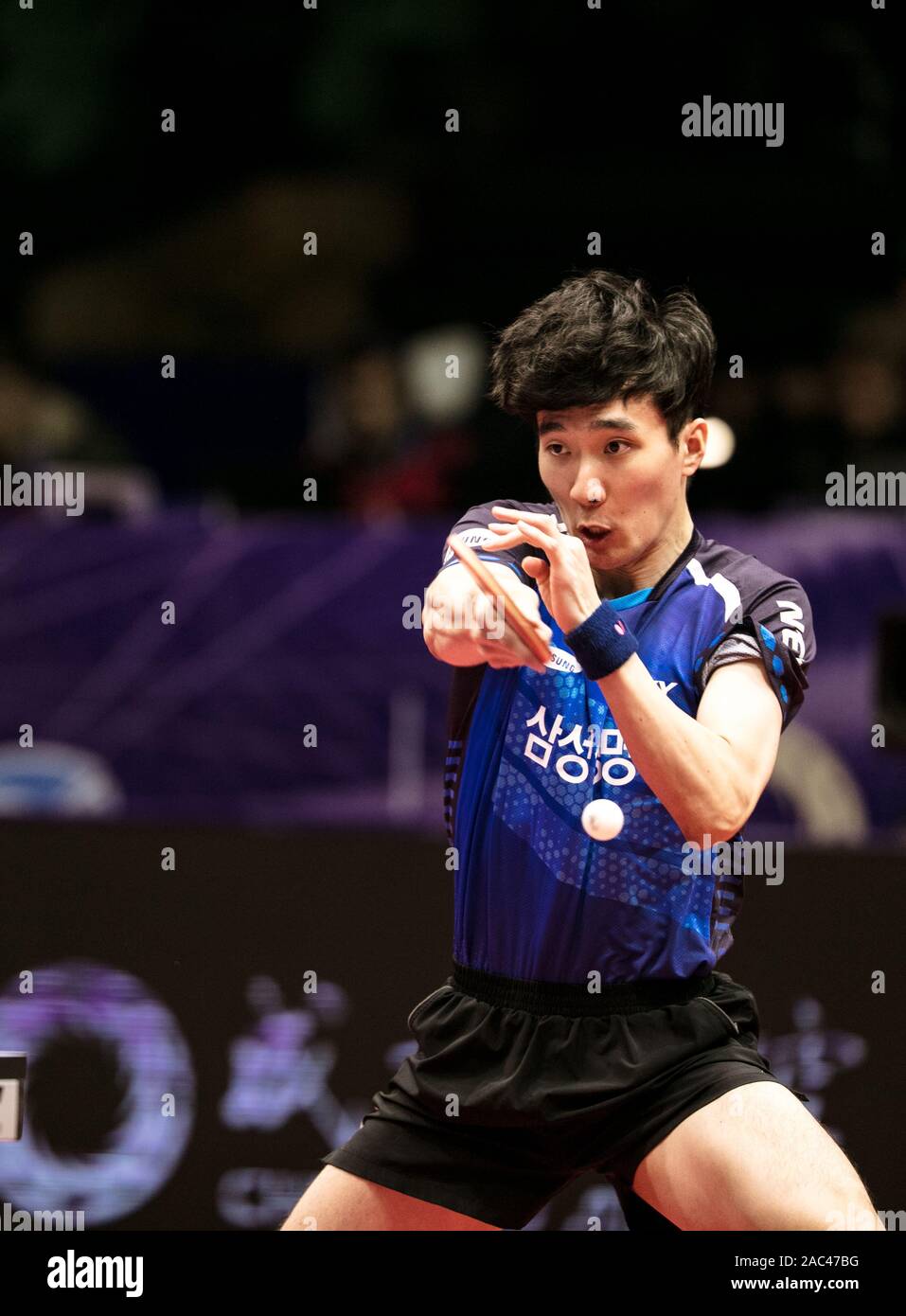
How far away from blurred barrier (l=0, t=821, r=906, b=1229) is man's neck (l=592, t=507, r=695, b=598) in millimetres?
1877

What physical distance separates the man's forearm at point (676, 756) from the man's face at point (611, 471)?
357mm

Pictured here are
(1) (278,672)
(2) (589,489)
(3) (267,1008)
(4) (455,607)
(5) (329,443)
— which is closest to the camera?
(4) (455,607)

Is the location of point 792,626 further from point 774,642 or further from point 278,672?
point 278,672

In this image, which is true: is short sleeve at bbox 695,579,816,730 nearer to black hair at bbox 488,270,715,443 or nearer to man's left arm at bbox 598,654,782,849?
man's left arm at bbox 598,654,782,849

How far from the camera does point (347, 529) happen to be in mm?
6523

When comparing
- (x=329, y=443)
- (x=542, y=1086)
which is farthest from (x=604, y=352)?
(x=329, y=443)

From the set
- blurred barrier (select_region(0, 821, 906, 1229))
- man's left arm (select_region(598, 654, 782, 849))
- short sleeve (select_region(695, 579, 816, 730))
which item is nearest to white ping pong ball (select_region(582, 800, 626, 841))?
man's left arm (select_region(598, 654, 782, 849))

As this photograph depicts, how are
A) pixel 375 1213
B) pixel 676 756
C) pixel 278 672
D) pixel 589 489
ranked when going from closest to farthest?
1. pixel 676 756
2. pixel 589 489
3. pixel 375 1213
4. pixel 278 672

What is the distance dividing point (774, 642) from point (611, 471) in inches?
16.0

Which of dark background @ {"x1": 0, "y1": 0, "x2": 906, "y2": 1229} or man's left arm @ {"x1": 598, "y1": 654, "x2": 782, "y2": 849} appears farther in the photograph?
dark background @ {"x1": 0, "y1": 0, "x2": 906, "y2": 1229}

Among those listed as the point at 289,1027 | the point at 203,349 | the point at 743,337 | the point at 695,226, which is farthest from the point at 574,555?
the point at 203,349

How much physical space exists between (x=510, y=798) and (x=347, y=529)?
3386mm

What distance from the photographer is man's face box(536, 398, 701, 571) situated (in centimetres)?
312

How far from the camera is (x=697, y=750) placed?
9.37 ft
